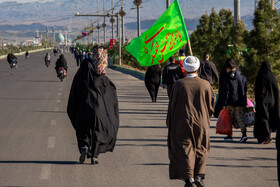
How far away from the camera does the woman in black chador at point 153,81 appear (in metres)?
18.9

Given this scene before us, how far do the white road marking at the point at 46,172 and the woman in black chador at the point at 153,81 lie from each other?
10621 mm

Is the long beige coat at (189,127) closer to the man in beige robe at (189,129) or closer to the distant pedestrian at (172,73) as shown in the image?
the man in beige robe at (189,129)

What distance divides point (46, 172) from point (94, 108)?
4.08ft

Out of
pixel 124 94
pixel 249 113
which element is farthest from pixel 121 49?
pixel 249 113

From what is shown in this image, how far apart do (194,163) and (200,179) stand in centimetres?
20

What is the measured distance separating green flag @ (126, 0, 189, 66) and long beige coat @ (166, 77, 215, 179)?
742cm

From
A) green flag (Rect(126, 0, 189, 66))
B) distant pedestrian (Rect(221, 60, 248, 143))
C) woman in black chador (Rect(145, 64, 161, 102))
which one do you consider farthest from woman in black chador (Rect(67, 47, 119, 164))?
woman in black chador (Rect(145, 64, 161, 102))

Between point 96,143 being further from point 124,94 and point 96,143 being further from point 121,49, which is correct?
point 121,49

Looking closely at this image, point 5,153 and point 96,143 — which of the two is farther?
point 5,153

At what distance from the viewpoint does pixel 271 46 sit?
56.3 ft

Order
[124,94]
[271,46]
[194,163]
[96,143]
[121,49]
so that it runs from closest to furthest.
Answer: [194,163] < [96,143] < [271,46] < [124,94] < [121,49]

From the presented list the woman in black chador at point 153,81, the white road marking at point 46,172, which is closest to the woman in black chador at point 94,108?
the white road marking at point 46,172

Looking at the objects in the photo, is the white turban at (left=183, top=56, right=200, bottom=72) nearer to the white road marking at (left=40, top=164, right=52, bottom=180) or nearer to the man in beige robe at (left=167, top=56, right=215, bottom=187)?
the man in beige robe at (left=167, top=56, right=215, bottom=187)

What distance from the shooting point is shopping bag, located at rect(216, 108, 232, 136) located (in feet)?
34.5
